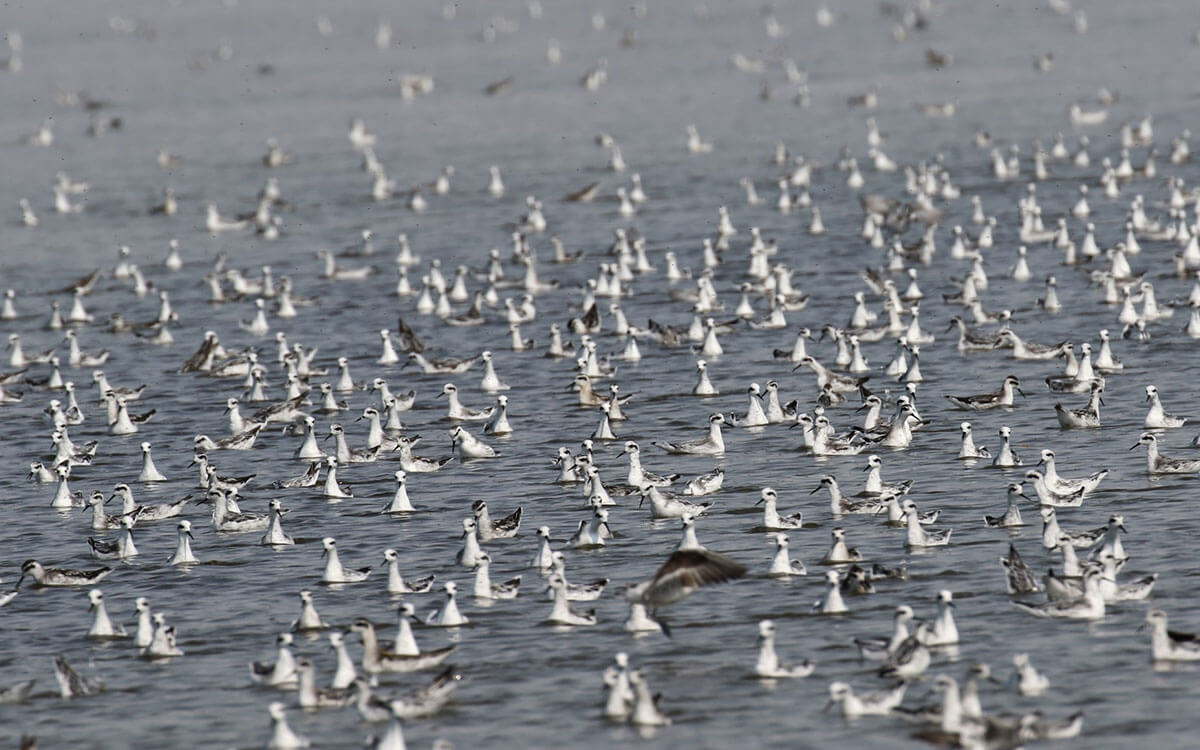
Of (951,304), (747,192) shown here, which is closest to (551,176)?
(747,192)

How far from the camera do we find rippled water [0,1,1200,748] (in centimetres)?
2697

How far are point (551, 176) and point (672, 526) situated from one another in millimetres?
47304

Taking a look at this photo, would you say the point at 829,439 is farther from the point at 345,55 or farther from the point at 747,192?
the point at 345,55

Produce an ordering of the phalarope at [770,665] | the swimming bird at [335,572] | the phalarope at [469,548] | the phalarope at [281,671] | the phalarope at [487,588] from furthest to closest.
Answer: the phalarope at [469,548] < the swimming bird at [335,572] < the phalarope at [487,588] < the phalarope at [281,671] < the phalarope at [770,665]

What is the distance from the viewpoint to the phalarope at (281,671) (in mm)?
27219

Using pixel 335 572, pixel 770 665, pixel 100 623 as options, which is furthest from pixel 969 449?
pixel 100 623

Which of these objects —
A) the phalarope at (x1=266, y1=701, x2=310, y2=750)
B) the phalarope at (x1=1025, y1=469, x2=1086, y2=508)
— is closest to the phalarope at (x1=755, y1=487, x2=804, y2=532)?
the phalarope at (x1=1025, y1=469, x2=1086, y2=508)

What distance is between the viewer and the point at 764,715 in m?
25.4

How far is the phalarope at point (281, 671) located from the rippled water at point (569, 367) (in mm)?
397

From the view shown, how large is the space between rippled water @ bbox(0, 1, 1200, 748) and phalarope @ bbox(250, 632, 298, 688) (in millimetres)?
397

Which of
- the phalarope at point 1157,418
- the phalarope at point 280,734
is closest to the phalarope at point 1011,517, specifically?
the phalarope at point 1157,418

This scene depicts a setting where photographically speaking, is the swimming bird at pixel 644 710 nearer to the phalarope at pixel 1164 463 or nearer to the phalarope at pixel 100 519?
the phalarope at pixel 1164 463

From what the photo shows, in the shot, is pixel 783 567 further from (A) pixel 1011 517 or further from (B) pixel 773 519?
(A) pixel 1011 517

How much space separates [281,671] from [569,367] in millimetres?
23081
